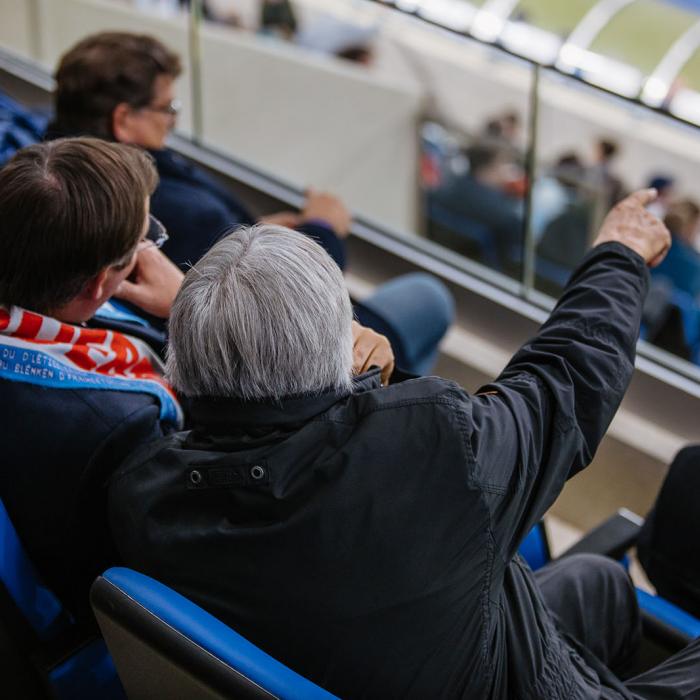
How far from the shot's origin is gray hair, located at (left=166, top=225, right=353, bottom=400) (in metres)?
1.16

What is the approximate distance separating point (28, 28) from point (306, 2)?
190 cm

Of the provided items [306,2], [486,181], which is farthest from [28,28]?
[486,181]

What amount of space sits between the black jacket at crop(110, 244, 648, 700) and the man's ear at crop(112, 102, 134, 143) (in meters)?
1.13

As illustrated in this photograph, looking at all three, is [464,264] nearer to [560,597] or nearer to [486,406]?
[560,597]

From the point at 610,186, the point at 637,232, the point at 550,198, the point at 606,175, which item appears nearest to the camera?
the point at 637,232

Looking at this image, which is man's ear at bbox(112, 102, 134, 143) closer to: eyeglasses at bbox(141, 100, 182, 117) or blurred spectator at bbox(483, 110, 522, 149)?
eyeglasses at bbox(141, 100, 182, 117)

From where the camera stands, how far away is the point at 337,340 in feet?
3.90

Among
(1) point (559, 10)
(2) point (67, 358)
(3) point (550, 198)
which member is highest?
(2) point (67, 358)

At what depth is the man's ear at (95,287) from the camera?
146 centimetres

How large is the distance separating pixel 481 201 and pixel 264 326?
508 centimetres

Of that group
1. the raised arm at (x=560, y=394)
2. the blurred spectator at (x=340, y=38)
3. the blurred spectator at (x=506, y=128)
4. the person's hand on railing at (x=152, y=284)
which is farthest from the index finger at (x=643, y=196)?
the blurred spectator at (x=506, y=128)

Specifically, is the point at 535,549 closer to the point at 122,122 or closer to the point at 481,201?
the point at 122,122

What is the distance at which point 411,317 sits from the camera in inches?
100

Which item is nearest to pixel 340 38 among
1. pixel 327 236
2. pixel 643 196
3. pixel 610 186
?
pixel 610 186
